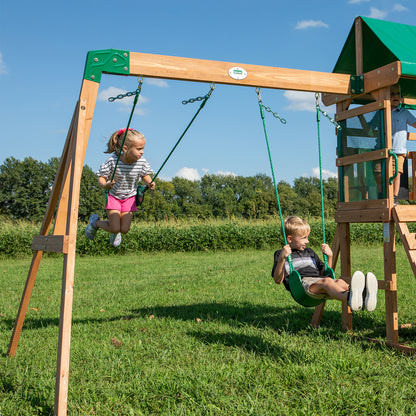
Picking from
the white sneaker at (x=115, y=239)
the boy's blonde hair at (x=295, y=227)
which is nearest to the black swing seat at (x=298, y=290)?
the boy's blonde hair at (x=295, y=227)

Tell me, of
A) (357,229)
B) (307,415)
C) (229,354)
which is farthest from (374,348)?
(357,229)

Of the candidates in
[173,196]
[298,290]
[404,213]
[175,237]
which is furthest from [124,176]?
[173,196]

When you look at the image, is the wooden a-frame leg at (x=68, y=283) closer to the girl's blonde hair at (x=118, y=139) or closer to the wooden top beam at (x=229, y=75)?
the wooden top beam at (x=229, y=75)

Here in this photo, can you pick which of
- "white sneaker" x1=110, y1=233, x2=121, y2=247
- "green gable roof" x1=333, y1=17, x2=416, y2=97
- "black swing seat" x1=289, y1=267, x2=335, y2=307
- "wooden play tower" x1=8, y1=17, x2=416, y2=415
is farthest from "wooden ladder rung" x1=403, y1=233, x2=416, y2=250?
"white sneaker" x1=110, y1=233, x2=121, y2=247

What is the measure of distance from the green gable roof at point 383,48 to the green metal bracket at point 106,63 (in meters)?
3.06

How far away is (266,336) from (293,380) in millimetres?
1255

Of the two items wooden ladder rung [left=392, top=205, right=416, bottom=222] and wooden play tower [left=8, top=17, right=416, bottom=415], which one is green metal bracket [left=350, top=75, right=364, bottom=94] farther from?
wooden ladder rung [left=392, top=205, right=416, bottom=222]

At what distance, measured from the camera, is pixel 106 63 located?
13.2 feet

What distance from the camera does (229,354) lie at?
13.8 ft

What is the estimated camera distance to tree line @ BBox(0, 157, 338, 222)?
153 feet

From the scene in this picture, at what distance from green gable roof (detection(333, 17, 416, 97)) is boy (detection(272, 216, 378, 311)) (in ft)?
7.13

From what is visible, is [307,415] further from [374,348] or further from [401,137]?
[401,137]

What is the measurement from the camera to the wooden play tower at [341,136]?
3.63 metres

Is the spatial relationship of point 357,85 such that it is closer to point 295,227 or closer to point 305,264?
point 295,227
